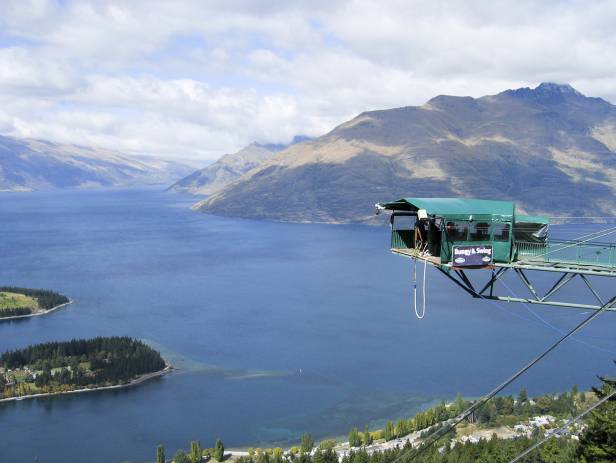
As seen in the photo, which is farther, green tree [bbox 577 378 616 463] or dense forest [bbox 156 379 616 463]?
dense forest [bbox 156 379 616 463]

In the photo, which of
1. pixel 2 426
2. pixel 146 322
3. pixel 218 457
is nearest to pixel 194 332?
pixel 146 322

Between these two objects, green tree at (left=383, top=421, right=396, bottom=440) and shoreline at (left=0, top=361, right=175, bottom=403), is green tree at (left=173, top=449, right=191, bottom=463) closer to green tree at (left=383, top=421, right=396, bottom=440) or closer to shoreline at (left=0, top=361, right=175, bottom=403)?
green tree at (left=383, top=421, right=396, bottom=440)

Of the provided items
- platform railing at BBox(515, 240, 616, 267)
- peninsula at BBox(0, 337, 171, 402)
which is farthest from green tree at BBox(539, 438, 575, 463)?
peninsula at BBox(0, 337, 171, 402)

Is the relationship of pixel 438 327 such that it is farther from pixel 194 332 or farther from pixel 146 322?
pixel 146 322

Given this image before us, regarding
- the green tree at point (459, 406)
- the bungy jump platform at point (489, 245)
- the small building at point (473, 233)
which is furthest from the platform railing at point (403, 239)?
the green tree at point (459, 406)

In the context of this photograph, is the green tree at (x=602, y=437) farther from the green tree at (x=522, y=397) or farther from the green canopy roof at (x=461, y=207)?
the green tree at (x=522, y=397)

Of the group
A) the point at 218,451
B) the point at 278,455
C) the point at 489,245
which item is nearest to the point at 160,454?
the point at 218,451
